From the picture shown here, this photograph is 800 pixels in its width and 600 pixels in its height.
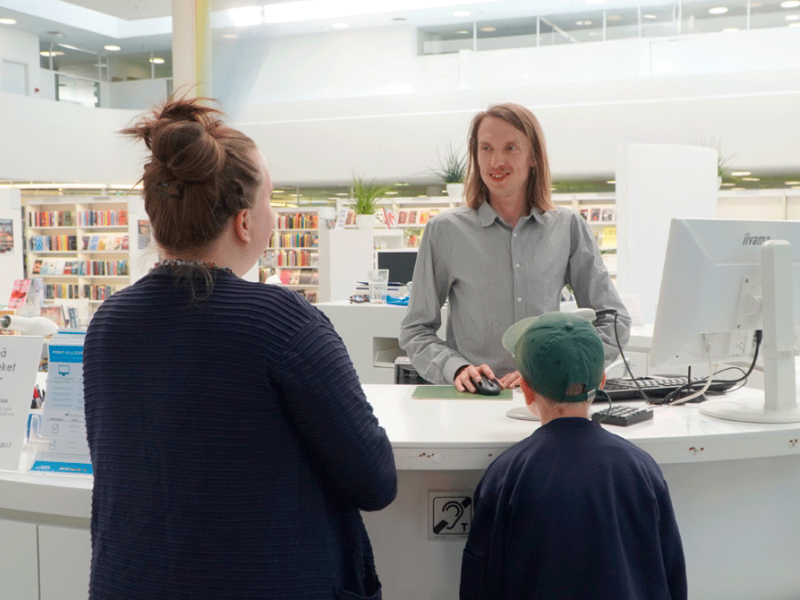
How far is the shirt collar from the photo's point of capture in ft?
7.28

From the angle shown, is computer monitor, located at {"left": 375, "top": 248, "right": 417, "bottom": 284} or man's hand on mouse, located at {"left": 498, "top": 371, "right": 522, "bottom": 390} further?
computer monitor, located at {"left": 375, "top": 248, "right": 417, "bottom": 284}

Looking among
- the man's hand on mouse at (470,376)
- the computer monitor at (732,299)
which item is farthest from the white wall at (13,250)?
the computer monitor at (732,299)

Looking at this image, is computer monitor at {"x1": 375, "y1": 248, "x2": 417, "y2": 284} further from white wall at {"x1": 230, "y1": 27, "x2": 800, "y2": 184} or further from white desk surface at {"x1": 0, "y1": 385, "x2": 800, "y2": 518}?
white wall at {"x1": 230, "y1": 27, "x2": 800, "y2": 184}

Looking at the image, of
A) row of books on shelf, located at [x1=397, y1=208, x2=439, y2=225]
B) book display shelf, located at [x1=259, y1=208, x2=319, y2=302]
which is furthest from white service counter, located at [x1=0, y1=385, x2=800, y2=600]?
row of books on shelf, located at [x1=397, y1=208, x2=439, y2=225]

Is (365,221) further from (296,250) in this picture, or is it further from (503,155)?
(503,155)

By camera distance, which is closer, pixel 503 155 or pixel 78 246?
pixel 503 155

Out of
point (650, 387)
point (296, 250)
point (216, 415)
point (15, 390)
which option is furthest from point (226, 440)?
point (296, 250)

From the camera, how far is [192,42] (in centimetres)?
541

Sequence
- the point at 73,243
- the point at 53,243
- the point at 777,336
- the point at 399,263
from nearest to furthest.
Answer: the point at 777,336 < the point at 399,263 < the point at 73,243 < the point at 53,243

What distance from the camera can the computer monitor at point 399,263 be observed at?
6246 millimetres

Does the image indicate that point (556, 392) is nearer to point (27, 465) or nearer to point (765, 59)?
point (27, 465)

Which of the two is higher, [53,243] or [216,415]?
[53,243]

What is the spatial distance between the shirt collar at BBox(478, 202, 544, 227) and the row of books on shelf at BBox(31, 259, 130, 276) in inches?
400

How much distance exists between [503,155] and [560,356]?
0.96 m
